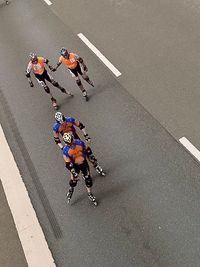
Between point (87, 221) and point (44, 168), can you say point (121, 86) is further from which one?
point (87, 221)

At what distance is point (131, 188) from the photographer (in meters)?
12.4

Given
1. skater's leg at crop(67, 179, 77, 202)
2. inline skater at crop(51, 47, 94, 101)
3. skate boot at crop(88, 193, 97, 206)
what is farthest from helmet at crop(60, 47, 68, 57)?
skate boot at crop(88, 193, 97, 206)

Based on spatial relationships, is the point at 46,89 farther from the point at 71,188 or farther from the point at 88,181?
the point at 88,181

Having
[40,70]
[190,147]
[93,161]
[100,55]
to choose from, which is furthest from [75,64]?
[190,147]

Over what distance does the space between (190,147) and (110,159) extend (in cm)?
257

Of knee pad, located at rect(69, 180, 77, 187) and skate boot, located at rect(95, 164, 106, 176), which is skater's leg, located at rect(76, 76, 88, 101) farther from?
knee pad, located at rect(69, 180, 77, 187)

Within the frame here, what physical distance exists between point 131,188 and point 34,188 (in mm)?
3235

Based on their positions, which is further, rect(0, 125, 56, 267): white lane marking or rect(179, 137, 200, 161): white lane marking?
rect(179, 137, 200, 161): white lane marking

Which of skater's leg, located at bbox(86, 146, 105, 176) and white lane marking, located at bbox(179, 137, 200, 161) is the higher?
skater's leg, located at bbox(86, 146, 105, 176)

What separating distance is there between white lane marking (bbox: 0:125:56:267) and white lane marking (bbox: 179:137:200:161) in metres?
5.11

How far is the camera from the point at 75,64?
589 inches

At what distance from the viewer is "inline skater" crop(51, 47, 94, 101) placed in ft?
48.4

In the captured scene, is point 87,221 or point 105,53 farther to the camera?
point 105,53

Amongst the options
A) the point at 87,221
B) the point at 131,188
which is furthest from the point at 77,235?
the point at 131,188
